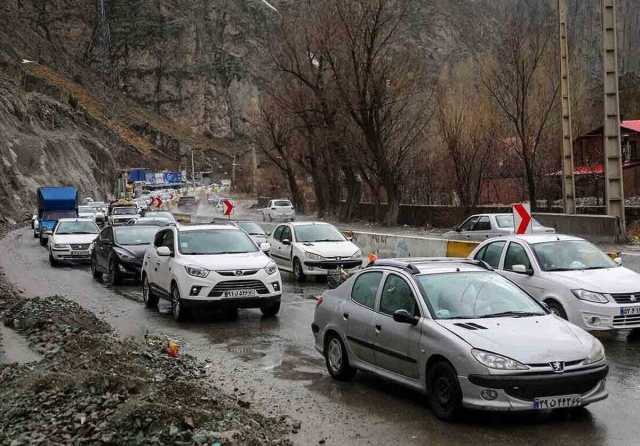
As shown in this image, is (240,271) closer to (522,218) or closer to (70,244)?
Answer: (522,218)

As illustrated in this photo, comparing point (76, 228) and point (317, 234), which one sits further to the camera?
point (76, 228)

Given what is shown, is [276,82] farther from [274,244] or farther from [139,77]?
[139,77]

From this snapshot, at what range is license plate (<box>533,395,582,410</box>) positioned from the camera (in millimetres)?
6781

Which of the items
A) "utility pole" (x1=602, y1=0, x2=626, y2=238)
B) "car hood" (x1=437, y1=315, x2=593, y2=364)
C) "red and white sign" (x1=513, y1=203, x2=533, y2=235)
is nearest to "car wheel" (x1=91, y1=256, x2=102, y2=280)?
"red and white sign" (x1=513, y1=203, x2=533, y2=235)

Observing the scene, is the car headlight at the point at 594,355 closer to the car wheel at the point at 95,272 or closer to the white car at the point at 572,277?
the white car at the point at 572,277

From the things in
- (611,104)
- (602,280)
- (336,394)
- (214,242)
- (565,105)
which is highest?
(565,105)

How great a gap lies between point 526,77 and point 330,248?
24.7m

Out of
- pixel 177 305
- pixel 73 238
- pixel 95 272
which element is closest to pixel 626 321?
pixel 177 305

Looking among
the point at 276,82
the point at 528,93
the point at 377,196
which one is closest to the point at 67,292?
the point at 528,93

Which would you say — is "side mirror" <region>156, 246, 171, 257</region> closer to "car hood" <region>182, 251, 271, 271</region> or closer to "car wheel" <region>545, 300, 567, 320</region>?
"car hood" <region>182, 251, 271, 271</region>

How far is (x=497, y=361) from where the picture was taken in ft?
22.5

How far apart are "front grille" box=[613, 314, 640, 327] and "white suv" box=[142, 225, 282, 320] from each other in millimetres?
5657

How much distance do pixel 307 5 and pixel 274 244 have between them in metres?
34.5

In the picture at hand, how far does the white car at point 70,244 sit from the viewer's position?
85.8 ft
